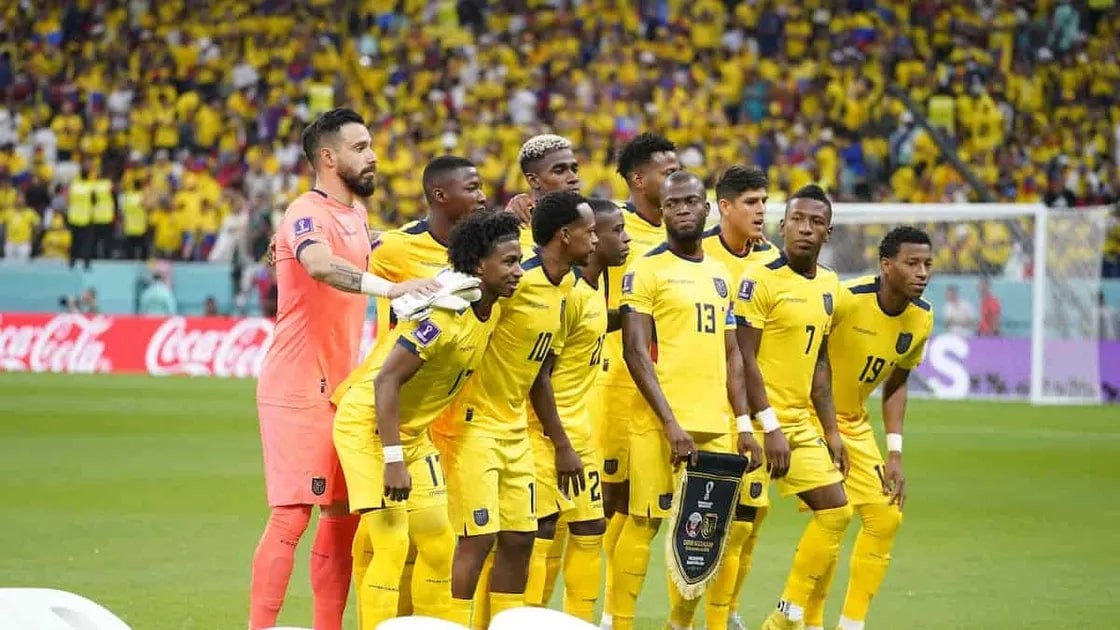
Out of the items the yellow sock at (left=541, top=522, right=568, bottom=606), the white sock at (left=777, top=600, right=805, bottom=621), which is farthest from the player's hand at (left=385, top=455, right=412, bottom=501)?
the white sock at (left=777, top=600, right=805, bottom=621)

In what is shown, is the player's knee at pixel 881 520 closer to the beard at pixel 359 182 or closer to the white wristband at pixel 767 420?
the white wristband at pixel 767 420

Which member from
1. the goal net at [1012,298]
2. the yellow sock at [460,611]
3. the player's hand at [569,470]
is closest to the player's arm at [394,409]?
the yellow sock at [460,611]

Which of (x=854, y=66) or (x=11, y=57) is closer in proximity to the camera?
(x=854, y=66)

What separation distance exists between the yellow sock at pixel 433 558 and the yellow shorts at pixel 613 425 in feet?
5.72

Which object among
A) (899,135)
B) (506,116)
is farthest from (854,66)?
(506,116)

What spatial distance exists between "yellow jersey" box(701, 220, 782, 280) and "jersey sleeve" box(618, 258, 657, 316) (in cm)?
96

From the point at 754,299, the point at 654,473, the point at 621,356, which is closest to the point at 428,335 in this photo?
the point at 654,473

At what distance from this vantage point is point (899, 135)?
29234 mm

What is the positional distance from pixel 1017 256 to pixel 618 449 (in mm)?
17388

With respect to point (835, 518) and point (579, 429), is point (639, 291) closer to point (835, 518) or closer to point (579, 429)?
point (579, 429)

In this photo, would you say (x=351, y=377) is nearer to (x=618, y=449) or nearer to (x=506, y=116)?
→ (x=618, y=449)

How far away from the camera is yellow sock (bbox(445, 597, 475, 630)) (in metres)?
7.16

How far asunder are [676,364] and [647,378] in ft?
1.28

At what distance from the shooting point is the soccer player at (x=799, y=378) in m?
8.46
